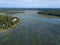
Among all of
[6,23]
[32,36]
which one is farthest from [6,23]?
[32,36]

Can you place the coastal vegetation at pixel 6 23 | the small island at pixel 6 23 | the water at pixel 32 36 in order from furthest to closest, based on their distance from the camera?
the coastal vegetation at pixel 6 23 → the small island at pixel 6 23 → the water at pixel 32 36

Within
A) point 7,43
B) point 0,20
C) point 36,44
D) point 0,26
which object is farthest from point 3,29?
point 36,44

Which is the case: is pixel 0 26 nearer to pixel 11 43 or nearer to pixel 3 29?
pixel 3 29

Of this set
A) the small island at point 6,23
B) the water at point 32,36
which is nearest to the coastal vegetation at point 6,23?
the small island at point 6,23

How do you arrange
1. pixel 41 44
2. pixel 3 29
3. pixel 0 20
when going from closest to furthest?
pixel 41 44
pixel 3 29
pixel 0 20

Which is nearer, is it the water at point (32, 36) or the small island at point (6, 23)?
the water at point (32, 36)

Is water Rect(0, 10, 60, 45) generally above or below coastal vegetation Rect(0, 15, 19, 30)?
below

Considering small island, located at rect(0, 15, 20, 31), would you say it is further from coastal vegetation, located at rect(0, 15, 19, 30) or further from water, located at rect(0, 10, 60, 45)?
water, located at rect(0, 10, 60, 45)

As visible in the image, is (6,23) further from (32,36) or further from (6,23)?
(32,36)

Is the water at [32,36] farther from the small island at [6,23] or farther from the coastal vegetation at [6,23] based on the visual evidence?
the coastal vegetation at [6,23]

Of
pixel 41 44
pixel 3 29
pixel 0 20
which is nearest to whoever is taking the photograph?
pixel 41 44

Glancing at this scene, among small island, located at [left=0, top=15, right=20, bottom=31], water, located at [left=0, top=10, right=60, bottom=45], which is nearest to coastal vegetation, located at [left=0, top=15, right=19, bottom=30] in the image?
small island, located at [left=0, top=15, right=20, bottom=31]
